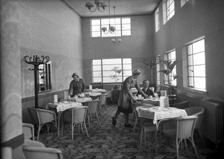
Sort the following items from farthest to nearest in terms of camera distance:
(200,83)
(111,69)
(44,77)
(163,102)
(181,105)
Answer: (111,69) < (44,77) < (200,83) < (181,105) < (163,102)

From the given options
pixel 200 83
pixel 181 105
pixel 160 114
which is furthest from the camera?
pixel 200 83

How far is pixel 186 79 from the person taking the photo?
6.95m

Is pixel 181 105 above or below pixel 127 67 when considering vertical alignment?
below

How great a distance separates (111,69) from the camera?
12.8 metres

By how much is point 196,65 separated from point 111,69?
6965 mm

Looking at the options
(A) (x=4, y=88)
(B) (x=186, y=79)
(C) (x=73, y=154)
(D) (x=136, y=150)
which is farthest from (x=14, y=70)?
(B) (x=186, y=79)

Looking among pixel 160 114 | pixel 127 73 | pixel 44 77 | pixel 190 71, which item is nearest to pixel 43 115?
pixel 44 77

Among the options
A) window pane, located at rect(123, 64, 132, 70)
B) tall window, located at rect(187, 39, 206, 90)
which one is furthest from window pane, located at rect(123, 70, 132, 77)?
tall window, located at rect(187, 39, 206, 90)

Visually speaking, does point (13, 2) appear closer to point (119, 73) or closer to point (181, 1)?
point (181, 1)

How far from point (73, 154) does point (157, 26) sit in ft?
30.1

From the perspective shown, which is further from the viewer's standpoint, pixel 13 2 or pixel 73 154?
pixel 73 154

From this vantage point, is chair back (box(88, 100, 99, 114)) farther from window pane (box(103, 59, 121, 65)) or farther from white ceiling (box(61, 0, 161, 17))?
window pane (box(103, 59, 121, 65))

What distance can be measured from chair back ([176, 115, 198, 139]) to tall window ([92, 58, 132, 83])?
9070mm

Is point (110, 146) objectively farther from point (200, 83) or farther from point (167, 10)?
point (167, 10)
